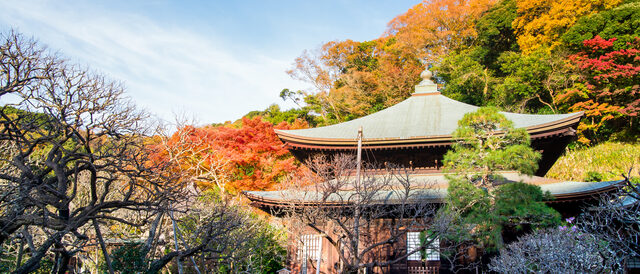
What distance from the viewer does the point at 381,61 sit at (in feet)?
94.8

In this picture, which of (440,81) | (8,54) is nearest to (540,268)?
(8,54)

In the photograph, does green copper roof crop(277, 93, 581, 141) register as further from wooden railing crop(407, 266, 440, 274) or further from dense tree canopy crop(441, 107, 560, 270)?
wooden railing crop(407, 266, 440, 274)

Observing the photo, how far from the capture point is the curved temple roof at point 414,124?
1046 centimetres

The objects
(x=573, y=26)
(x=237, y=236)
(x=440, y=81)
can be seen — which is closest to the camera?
(x=237, y=236)

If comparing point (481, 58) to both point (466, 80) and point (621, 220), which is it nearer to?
point (466, 80)

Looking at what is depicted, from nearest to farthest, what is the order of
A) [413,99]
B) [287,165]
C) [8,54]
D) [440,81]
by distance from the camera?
[8,54] → [413,99] → [287,165] → [440,81]

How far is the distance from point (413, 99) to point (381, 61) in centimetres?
1490

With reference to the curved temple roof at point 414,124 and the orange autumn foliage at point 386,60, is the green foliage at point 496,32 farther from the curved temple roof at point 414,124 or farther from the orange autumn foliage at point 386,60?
the curved temple roof at point 414,124

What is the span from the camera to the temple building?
9.51 metres

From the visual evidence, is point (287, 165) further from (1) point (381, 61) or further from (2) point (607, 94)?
(2) point (607, 94)

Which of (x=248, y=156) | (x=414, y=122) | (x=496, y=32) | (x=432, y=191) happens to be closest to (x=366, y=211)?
(x=432, y=191)

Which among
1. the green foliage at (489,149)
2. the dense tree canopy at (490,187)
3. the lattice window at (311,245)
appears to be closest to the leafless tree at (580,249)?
the dense tree canopy at (490,187)

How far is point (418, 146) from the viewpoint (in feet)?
35.7

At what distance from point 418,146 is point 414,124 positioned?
1.64 m
